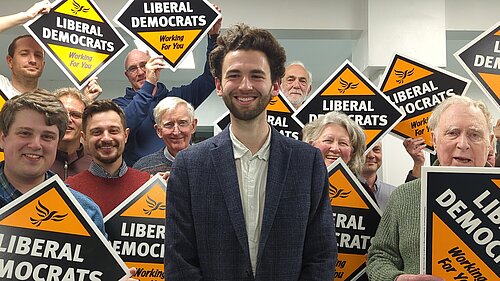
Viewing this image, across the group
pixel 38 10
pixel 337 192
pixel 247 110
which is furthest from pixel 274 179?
pixel 38 10

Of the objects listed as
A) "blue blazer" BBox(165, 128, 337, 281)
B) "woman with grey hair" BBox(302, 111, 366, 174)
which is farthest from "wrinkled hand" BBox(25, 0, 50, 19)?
"blue blazer" BBox(165, 128, 337, 281)

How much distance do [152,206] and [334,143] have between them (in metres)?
0.87

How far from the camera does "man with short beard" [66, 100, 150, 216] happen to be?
258cm

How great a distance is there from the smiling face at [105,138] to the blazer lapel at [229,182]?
2.92 feet

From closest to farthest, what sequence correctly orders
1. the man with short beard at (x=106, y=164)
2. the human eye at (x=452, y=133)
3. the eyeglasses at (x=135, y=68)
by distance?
the human eye at (x=452, y=133), the man with short beard at (x=106, y=164), the eyeglasses at (x=135, y=68)

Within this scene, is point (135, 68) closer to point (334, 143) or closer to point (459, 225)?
point (334, 143)

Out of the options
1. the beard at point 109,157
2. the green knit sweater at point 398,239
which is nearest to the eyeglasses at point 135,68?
the beard at point 109,157

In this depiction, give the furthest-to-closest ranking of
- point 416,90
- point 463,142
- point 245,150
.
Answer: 1. point 416,90
2. point 463,142
3. point 245,150

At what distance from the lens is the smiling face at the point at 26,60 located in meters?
3.39

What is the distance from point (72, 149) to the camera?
3.06m

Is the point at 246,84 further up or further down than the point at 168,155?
further down

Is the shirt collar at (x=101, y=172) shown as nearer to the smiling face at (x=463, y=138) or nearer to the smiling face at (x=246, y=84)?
the smiling face at (x=246, y=84)

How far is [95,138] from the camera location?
271 cm

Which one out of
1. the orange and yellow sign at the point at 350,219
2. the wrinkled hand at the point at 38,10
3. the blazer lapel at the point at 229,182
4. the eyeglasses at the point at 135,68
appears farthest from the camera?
the eyeglasses at the point at 135,68
